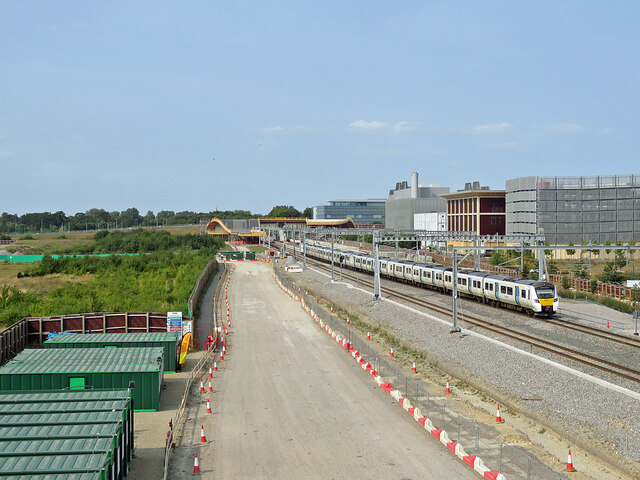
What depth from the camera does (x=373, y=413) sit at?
23.7m

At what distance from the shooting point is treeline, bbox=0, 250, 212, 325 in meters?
46.8

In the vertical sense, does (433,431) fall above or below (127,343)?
below

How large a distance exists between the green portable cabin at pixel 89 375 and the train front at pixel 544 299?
89.2 feet

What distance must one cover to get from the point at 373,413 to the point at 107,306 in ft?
103

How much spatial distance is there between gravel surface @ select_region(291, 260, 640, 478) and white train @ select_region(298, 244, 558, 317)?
1.27 meters

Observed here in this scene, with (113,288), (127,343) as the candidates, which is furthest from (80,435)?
(113,288)

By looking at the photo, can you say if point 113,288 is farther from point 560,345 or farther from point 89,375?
point 560,345

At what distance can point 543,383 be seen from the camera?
2697 centimetres

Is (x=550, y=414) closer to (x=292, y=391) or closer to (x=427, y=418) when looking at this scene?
(x=427, y=418)

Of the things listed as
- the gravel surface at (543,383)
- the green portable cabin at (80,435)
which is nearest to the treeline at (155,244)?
the gravel surface at (543,383)

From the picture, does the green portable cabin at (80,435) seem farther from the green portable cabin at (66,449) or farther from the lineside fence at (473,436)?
the lineside fence at (473,436)

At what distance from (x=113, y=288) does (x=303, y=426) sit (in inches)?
1968

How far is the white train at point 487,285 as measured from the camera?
42.1 meters

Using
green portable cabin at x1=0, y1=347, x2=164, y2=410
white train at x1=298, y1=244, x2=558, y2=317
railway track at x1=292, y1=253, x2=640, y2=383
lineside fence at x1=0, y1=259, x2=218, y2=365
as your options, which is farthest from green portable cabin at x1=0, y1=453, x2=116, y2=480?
white train at x1=298, y1=244, x2=558, y2=317
